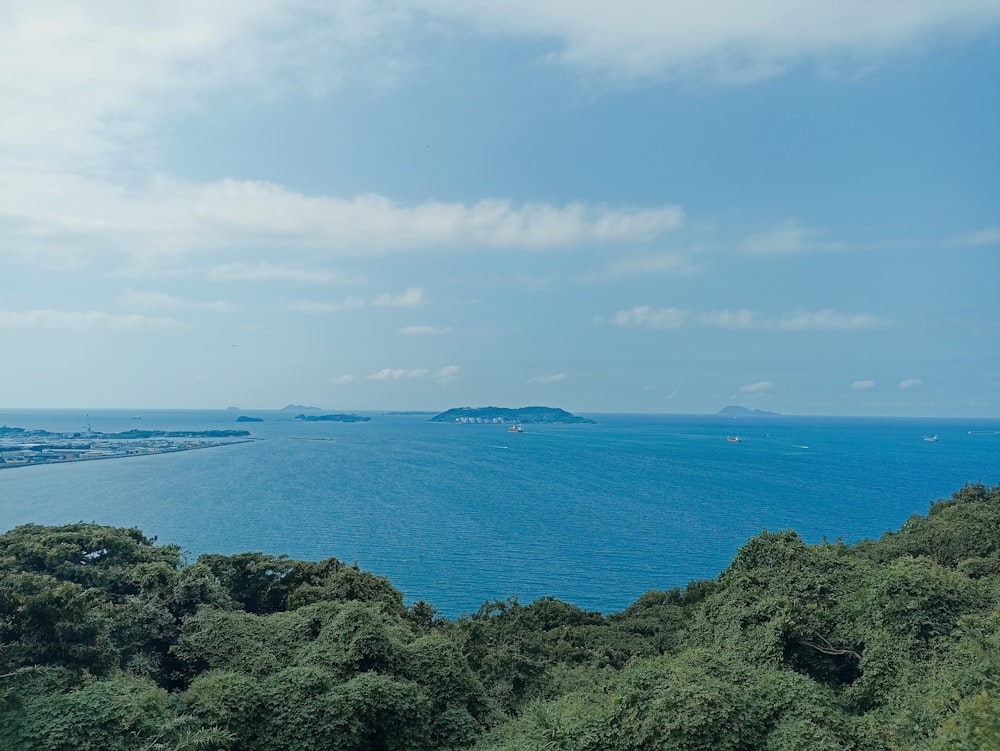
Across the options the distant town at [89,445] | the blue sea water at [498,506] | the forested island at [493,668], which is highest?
the forested island at [493,668]

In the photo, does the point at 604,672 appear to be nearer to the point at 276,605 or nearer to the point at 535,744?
the point at 535,744

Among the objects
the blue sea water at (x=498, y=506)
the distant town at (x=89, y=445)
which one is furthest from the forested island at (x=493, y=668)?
the distant town at (x=89, y=445)

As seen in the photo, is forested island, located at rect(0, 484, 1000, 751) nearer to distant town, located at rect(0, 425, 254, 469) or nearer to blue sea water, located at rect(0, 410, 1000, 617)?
blue sea water, located at rect(0, 410, 1000, 617)

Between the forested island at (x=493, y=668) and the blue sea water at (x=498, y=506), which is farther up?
the forested island at (x=493, y=668)

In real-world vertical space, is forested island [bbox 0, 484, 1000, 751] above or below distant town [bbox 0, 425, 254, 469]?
above

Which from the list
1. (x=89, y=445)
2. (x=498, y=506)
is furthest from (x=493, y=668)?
(x=89, y=445)

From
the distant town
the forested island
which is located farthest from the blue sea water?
the forested island

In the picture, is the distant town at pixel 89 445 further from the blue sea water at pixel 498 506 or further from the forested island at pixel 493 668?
the forested island at pixel 493 668
